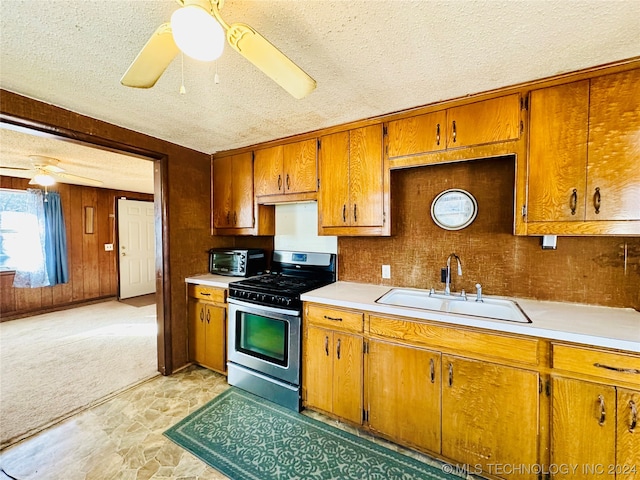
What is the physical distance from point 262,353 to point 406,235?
1.63 meters

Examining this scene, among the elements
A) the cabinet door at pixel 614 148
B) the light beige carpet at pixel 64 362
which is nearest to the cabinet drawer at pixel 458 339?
the cabinet door at pixel 614 148

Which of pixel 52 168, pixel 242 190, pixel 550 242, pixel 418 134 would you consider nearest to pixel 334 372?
pixel 550 242

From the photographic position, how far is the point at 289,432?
1.90m

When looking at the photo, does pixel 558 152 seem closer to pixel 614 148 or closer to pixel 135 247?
pixel 614 148

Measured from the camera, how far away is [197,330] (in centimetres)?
280

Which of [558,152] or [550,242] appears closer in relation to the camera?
[558,152]

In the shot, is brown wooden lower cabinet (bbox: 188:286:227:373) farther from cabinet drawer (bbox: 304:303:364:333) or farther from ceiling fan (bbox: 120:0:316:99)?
ceiling fan (bbox: 120:0:316:99)

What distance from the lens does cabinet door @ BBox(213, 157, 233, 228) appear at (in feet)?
9.83

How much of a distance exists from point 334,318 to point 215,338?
142cm

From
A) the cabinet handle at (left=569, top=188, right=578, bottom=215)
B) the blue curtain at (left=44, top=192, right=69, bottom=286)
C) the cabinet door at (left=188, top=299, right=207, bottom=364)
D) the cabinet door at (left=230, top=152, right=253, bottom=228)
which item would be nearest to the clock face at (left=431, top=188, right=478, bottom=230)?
the cabinet handle at (left=569, top=188, right=578, bottom=215)

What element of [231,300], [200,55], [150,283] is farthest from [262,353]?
[150,283]

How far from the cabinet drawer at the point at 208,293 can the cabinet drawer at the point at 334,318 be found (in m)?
0.98

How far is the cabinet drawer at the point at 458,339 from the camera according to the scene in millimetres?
1421

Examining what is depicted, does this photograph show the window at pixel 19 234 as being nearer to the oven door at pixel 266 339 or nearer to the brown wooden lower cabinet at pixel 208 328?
the brown wooden lower cabinet at pixel 208 328
